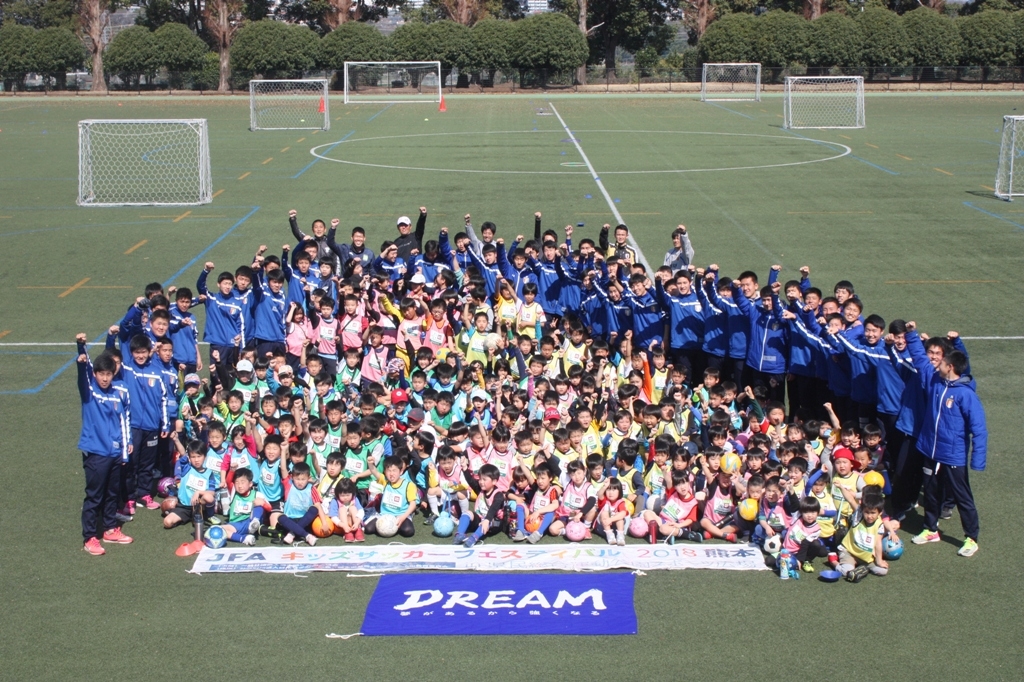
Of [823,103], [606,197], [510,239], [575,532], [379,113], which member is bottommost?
[575,532]

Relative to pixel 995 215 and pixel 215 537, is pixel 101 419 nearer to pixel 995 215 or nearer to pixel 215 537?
pixel 215 537

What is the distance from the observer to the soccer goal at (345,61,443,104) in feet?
197

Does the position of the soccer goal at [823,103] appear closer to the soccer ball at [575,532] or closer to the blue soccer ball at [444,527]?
the soccer ball at [575,532]

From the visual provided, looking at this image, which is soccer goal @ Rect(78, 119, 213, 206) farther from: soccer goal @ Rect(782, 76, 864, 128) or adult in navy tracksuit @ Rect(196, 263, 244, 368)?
soccer goal @ Rect(782, 76, 864, 128)

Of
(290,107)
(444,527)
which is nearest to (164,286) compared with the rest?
(444,527)

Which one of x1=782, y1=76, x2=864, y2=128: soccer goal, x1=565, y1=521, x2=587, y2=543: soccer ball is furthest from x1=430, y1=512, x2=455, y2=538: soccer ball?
x1=782, y1=76, x2=864, y2=128: soccer goal

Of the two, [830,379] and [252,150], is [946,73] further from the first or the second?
[830,379]

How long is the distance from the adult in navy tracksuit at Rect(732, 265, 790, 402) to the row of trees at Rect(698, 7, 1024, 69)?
56635mm

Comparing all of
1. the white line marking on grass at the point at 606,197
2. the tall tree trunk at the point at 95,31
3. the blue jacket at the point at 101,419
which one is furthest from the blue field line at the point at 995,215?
the tall tree trunk at the point at 95,31

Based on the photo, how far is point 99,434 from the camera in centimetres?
914

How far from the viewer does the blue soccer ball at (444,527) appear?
934 cm

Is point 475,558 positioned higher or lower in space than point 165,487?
lower

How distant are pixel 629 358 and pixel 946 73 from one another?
60938mm

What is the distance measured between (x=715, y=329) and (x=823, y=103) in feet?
139
